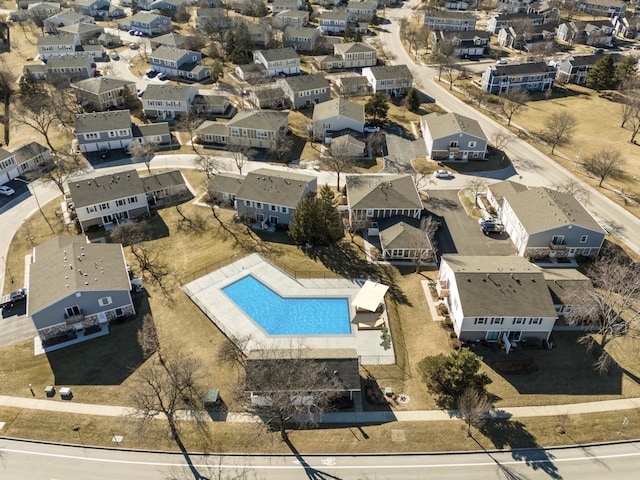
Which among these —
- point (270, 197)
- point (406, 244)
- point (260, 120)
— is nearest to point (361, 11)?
point (260, 120)

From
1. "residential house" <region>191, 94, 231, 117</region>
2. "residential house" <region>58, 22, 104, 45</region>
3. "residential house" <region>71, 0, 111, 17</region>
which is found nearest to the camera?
"residential house" <region>191, 94, 231, 117</region>

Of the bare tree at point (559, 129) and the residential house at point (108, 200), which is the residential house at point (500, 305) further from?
the residential house at point (108, 200)

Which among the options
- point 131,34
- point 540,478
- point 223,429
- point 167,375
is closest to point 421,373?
point 540,478

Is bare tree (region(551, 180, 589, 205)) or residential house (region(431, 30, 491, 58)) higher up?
residential house (region(431, 30, 491, 58))

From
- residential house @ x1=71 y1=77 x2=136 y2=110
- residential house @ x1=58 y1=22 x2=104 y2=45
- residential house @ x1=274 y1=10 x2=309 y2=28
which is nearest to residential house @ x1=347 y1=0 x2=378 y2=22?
residential house @ x1=274 y1=10 x2=309 y2=28

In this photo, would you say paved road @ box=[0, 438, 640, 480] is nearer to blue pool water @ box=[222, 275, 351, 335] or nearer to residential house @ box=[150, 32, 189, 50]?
blue pool water @ box=[222, 275, 351, 335]

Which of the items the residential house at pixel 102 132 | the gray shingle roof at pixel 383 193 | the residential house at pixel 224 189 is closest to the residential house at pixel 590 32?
the gray shingle roof at pixel 383 193

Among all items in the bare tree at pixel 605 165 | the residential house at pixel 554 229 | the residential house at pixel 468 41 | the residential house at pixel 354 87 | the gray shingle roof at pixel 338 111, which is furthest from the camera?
the residential house at pixel 468 41
